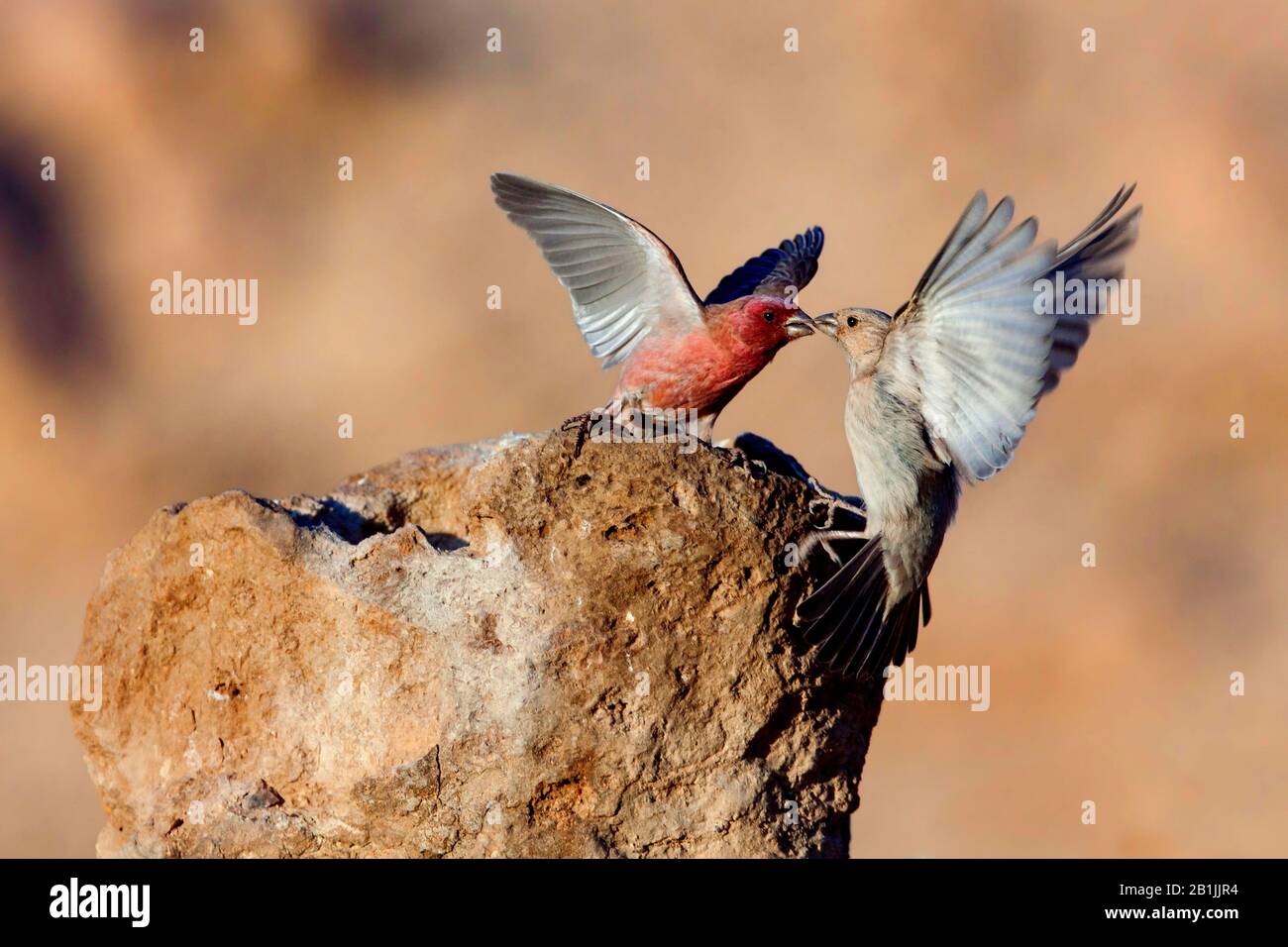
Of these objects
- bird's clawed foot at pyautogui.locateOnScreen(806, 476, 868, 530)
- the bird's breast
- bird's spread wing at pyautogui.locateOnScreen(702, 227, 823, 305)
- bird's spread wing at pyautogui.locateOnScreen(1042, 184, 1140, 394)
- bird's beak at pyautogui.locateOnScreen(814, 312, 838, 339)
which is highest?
bird's spread wing at pyautogui.locateOnScreen(702, 227, 823, 305)

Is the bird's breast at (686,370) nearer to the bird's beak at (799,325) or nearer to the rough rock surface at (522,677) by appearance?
the bird's beak at (799,325)

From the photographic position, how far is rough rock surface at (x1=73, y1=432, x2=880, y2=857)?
5.36 m

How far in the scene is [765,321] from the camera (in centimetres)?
653

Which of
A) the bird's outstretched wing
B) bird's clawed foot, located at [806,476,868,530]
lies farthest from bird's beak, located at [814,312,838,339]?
bird's clawed foot, located at [806,476,868,530]

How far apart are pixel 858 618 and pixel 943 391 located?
3.21ft

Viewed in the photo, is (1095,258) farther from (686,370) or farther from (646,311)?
(646,311)

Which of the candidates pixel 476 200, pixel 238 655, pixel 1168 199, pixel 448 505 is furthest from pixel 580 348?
pixel 238 655

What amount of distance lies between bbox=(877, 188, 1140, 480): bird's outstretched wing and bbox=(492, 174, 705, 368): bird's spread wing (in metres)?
1.05

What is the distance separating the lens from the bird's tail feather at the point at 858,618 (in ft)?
18.5

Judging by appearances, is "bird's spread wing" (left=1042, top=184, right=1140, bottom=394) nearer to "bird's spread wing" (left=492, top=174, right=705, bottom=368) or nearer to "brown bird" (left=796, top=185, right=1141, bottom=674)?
"brown bird" (left=796, top=185, right=1141, bottom=674)

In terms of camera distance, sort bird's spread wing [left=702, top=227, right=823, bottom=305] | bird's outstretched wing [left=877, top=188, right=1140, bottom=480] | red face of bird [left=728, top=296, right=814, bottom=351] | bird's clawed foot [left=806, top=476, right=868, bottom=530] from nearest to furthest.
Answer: bird's outstretched wing [left=877, top=188, right=1140, bottom=480] < bird's clawed foot [left=806, top=476, right=868, bottom=530] < red face of bird [left=728, top=296, right=814, bottom=351] < bird's spread wing [left=702, top=227, right=823, bottom=305]

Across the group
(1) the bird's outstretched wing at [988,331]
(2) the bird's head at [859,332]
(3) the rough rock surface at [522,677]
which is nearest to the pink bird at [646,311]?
(2) the bird's head at [859,332]

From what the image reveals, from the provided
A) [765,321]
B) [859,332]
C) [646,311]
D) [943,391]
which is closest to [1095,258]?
[943,391]

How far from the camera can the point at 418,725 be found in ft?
17.6
